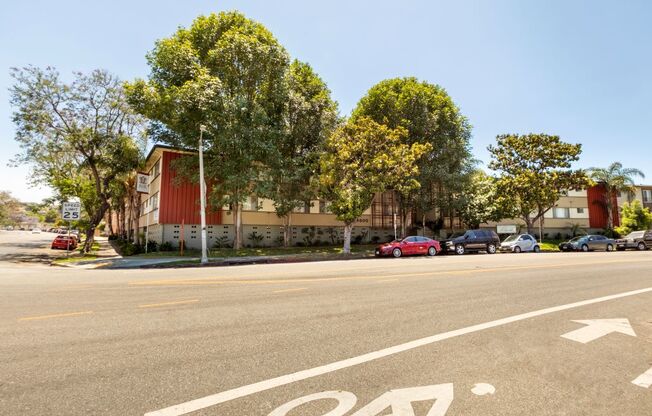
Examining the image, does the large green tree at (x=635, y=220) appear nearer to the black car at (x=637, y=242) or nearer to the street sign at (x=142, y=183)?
the black car at (x=637, y=242)

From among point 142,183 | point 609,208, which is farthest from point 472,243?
point 609,208

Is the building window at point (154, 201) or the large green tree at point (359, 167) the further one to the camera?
the building window at point (154, 201)

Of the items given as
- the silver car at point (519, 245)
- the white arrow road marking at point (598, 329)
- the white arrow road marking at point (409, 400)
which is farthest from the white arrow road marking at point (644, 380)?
the silver car at point (519, 245)

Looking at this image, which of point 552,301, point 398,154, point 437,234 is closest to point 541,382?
point 552,301

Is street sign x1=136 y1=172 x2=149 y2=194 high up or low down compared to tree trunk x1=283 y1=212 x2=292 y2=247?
up

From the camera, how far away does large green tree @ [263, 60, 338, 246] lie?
25641 mm

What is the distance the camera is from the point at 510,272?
42.6ft

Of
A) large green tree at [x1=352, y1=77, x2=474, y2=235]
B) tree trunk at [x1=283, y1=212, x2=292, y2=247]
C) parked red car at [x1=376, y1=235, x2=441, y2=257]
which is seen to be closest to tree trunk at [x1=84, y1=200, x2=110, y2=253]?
tree trunk at [x1=283, y1=212, x2=292, y2=247]

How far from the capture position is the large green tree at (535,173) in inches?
1318

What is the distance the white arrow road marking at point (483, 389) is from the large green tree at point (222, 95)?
68.6 feet

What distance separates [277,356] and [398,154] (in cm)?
2302

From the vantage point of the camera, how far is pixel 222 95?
22.1 m

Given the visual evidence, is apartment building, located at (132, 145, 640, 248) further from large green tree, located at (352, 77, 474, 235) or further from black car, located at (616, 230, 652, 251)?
black car, located at (616, 230, 652, 251)

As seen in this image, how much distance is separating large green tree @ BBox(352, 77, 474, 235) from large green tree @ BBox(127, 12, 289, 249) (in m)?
10.7
